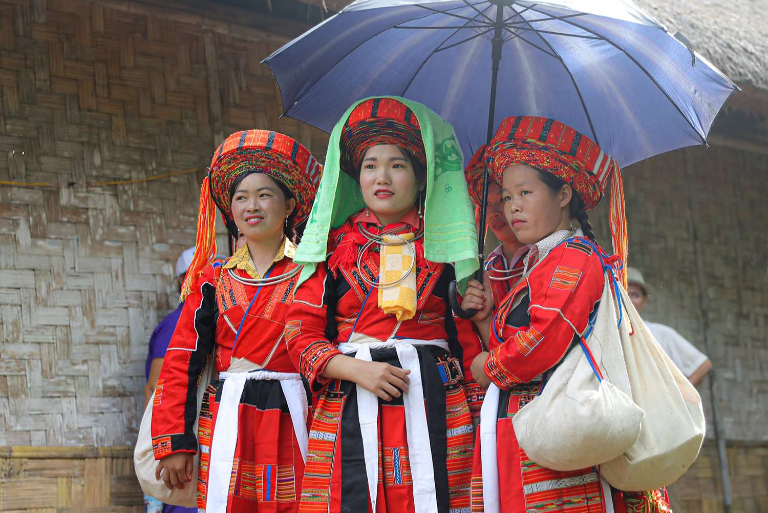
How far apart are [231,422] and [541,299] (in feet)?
3.83

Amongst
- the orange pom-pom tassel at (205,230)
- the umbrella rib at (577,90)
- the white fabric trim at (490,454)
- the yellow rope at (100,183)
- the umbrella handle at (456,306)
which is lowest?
the white fabric trim at (490,454)

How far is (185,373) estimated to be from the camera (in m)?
3.37

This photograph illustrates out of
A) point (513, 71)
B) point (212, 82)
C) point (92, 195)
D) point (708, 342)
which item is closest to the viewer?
point (513, 71)

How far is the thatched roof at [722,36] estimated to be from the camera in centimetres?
573

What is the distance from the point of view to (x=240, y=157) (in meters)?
3.54

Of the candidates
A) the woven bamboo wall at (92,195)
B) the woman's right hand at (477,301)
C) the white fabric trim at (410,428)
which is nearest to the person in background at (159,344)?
the woven bamboo wall at (92,195)

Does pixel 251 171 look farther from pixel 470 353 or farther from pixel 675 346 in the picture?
pixel 675 346

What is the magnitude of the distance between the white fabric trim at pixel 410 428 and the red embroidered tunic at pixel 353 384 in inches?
0.9

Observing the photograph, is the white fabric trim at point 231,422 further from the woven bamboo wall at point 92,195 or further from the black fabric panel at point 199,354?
the woven bamboo wall at point 92,195

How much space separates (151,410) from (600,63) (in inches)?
80.0

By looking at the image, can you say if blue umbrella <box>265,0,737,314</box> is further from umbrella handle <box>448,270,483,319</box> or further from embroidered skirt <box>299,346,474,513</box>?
embroidered skirt <box>299,346,474,513</box>

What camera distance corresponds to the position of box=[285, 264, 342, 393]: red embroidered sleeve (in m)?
3.00

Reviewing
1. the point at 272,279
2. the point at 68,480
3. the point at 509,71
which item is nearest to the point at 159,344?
the point at 68,480

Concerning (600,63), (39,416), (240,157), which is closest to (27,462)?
(39,416)
